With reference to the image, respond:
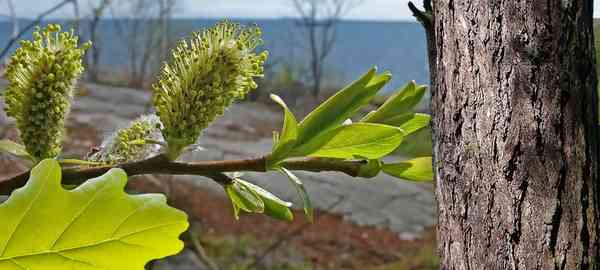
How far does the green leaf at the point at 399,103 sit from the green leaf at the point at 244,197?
40mm

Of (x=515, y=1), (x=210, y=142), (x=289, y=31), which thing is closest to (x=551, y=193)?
(x=515, y=1)

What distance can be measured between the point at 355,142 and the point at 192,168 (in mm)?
45

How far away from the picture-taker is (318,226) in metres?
4.46

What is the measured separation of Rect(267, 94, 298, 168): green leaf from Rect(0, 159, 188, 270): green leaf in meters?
0.06

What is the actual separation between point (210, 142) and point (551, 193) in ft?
17.8

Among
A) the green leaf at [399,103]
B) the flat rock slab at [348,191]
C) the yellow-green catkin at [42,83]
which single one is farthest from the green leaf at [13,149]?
the flat rock slab at [348,191]

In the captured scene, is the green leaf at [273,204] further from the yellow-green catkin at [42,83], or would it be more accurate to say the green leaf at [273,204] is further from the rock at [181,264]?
the rock at [181,264]

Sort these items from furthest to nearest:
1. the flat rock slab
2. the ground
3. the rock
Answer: the flat rock slab → the ground → the rock

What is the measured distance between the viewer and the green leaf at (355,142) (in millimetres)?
207

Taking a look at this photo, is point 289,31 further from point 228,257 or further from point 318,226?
point 228,257

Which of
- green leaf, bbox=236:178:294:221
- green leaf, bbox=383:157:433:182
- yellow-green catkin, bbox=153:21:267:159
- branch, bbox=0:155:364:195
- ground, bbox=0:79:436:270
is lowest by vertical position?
ground, bbox=0:79:436:270

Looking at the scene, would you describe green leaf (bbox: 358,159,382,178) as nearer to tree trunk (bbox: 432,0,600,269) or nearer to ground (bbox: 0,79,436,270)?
tree trunk (bbox: 432,0,600,269)

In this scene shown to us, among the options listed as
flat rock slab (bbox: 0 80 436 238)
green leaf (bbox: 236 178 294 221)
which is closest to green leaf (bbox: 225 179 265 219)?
green leaf (bbox: 236 178 294 221)

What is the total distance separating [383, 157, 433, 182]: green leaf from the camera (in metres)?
0.24
